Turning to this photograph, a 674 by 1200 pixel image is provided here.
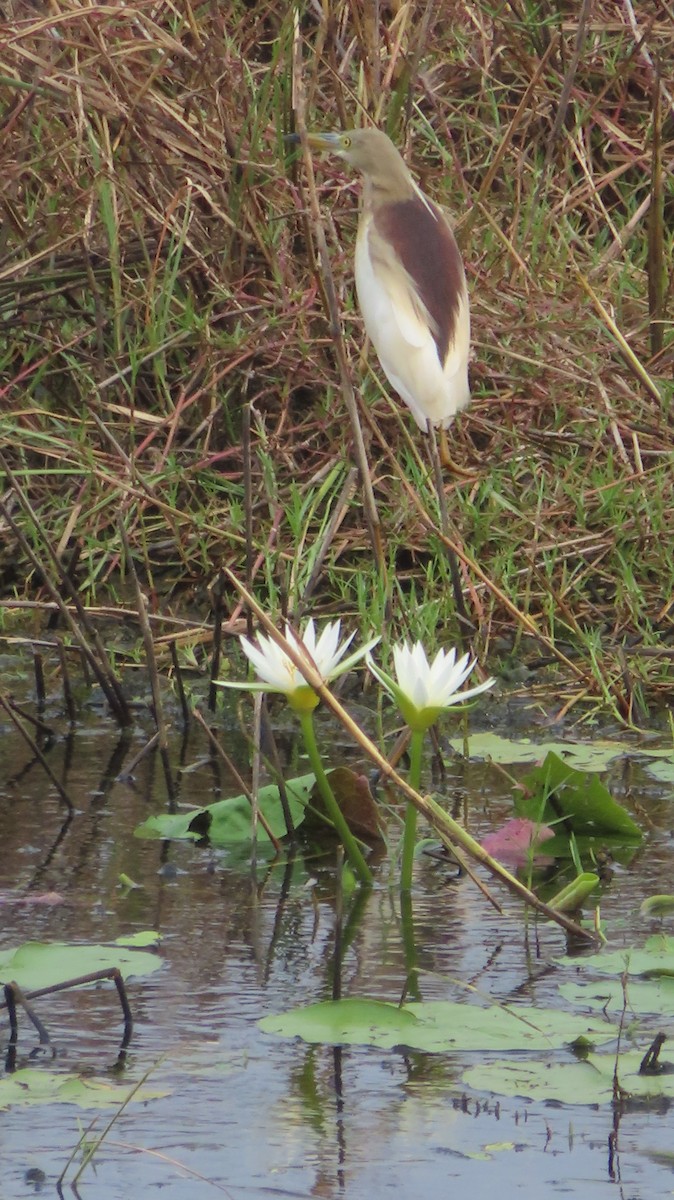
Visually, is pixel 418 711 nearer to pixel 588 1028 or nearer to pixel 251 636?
pixel 588 1028

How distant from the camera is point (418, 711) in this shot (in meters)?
2.38

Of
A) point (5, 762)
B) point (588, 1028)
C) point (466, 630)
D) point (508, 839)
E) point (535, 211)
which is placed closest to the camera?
point (588, 1028)

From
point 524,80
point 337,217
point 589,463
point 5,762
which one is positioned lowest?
point 5,762

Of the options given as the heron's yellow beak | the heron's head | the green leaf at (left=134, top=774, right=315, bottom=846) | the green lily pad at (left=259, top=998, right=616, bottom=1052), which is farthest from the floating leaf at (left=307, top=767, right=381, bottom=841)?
the heron's yellow beak

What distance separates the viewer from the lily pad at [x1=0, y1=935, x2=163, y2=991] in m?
2.23

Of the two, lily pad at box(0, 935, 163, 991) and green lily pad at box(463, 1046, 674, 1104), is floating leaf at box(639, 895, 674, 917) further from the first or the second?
lily pad at box(0, 935, 163, 991)

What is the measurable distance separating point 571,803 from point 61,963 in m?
0.94

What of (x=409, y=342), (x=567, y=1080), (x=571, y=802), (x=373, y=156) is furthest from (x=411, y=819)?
(x=373, y=156)

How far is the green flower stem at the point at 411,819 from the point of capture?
8.07 feet

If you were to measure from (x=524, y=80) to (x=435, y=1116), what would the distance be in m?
4.09

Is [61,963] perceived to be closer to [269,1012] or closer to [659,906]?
[269,1012]

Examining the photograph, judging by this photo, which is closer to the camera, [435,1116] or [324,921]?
[435,1116]

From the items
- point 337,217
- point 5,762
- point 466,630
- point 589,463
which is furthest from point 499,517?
point 5,762

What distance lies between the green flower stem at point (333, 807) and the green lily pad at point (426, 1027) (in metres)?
0.44
